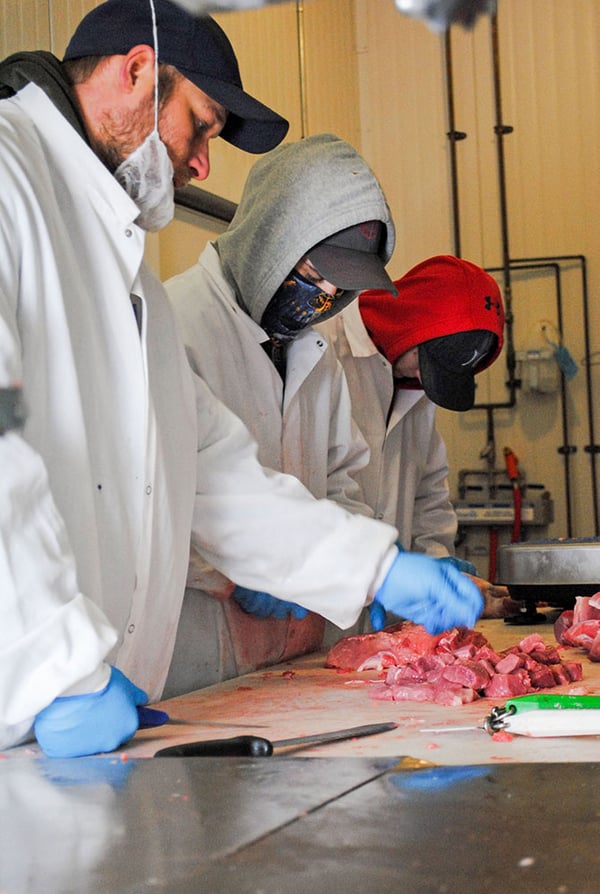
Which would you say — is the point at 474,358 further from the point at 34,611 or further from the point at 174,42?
the point at 34,611

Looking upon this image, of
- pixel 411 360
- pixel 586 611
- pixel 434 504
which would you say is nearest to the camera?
pixel 586 611

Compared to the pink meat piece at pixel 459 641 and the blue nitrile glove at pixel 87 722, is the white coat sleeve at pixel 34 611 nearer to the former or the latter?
the blue nitrile glove at pixel 87 722

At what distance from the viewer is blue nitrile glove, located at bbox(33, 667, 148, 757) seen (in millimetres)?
1492


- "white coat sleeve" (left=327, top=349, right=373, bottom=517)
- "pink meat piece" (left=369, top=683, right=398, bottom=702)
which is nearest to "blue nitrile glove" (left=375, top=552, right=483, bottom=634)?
"pink meat piece" (left=369, top=683, right=398, bottom=702)

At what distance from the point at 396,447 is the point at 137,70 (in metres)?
2.10

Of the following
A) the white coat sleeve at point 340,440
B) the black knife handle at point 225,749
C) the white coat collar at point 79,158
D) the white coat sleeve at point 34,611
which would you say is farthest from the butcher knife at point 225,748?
the white coat sleeve at point 340,440

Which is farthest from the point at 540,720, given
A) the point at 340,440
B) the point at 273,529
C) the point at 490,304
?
the point at 490,304

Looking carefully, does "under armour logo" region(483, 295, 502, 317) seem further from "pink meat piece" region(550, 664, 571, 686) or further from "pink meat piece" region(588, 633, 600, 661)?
"pink meat piece" region(550, 664, 571, 686)

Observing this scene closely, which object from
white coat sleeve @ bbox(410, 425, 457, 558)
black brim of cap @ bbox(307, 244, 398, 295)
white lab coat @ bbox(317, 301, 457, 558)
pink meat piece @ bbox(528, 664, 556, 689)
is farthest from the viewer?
white coat sleeve @ bbox(410, 425, 457, 558)

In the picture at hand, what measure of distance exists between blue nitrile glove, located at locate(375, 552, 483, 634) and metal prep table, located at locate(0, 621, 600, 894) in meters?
0.52

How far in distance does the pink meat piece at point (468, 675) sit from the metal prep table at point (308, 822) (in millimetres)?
491

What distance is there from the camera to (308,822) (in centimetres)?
108

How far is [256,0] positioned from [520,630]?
7.86 ft

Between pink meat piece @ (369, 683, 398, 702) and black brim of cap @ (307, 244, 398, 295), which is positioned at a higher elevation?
black brim of cap @ (307, 244, 398, 295)
